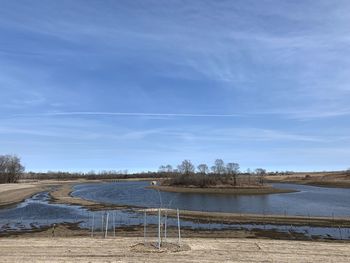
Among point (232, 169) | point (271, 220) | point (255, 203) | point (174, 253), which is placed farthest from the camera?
point (232, 169)

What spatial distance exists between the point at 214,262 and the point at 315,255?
6699mm

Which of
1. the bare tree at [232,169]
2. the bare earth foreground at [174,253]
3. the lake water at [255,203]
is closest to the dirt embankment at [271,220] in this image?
the lake water at [255,203]

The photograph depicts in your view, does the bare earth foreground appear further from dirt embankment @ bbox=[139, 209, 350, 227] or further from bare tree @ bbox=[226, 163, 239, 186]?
bare tree @ bbox=[226, 163, 239, 186]

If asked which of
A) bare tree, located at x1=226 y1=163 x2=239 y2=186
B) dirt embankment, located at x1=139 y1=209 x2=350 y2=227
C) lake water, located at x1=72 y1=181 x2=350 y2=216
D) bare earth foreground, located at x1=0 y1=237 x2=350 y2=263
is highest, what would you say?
bare tree, located at x1=226 y1=163 x2=239 y2=186

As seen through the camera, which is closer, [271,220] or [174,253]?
[174,253]

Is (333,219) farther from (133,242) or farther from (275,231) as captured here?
(133,242)

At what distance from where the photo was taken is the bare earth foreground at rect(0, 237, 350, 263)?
24.4m

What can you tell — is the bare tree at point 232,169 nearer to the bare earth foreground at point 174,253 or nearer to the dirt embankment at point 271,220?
the dirt embankment at point 271,220

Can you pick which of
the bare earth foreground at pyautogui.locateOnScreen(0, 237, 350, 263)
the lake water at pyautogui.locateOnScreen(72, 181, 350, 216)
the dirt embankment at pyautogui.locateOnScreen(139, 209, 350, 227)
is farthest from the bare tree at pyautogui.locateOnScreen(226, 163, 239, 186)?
the bare earth foreground at pyautogui.locateOnScreen(0, 237, 350, 263)

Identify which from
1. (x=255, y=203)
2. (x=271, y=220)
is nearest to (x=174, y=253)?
(x=271, y=220)

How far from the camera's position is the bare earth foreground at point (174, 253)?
24.4 metres

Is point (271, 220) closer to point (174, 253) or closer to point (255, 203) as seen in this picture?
point (255, 203)

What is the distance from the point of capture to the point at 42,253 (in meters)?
26.0

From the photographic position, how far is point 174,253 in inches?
1034
